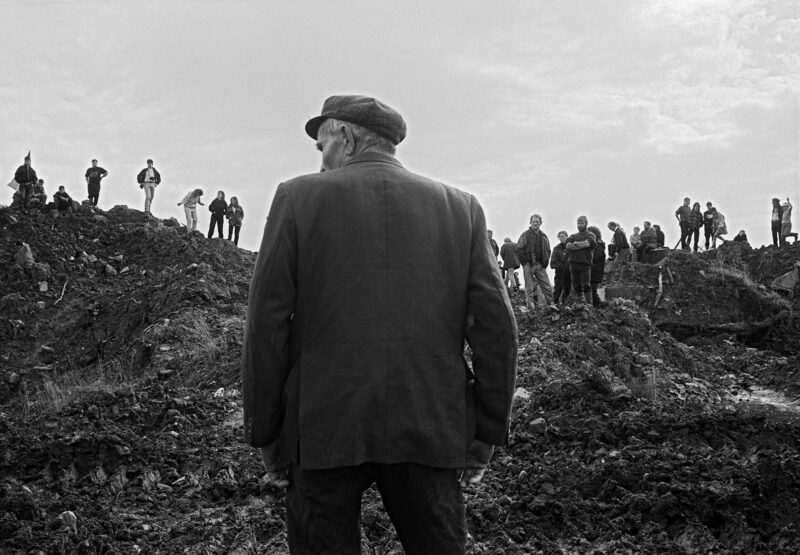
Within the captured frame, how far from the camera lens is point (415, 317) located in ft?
7.95

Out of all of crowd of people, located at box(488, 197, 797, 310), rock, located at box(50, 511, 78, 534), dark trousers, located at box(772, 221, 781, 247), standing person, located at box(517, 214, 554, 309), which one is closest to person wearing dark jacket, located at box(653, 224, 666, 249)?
dark trousers, located at box(772, 221, 781, 247)

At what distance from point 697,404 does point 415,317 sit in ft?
26.8

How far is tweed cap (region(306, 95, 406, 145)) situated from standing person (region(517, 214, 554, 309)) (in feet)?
39.1

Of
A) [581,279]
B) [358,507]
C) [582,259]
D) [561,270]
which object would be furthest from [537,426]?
[561,270]

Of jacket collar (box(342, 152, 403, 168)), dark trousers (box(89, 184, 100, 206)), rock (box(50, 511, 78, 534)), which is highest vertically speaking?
dark trousers (box(89, 184, 100, 206))

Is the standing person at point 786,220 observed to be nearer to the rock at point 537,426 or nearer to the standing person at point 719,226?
the standing person at point 719,226

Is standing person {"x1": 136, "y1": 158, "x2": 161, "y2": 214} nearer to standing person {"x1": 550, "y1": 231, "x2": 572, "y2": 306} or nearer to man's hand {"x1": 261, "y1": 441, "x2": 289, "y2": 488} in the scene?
standing person {"x1": 550, "y1": 231, "x2": 572, "y2": 306}

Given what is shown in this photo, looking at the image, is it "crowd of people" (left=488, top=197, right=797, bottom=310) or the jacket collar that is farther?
"crowd of people" (left=488, top=197, right=797, bottom=310)

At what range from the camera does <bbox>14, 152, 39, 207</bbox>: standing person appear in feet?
75.8

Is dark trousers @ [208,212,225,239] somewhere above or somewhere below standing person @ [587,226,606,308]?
above

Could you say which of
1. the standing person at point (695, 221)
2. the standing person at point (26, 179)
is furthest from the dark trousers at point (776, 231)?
the standing person at point (26, 179)

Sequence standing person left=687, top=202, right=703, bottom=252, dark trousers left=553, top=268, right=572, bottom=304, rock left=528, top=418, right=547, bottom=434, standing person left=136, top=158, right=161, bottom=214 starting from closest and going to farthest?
rock left=528, top=418, right=547, bottom=434, dark trousers left=553, top=268, right=572, bottom=304, standing person left=136, top=158, right=161, bottom=214, standing person left=687, top=202, right=703, bottom=252

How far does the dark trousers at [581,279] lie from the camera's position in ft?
48.5

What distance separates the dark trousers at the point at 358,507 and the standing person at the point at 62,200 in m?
24.0
